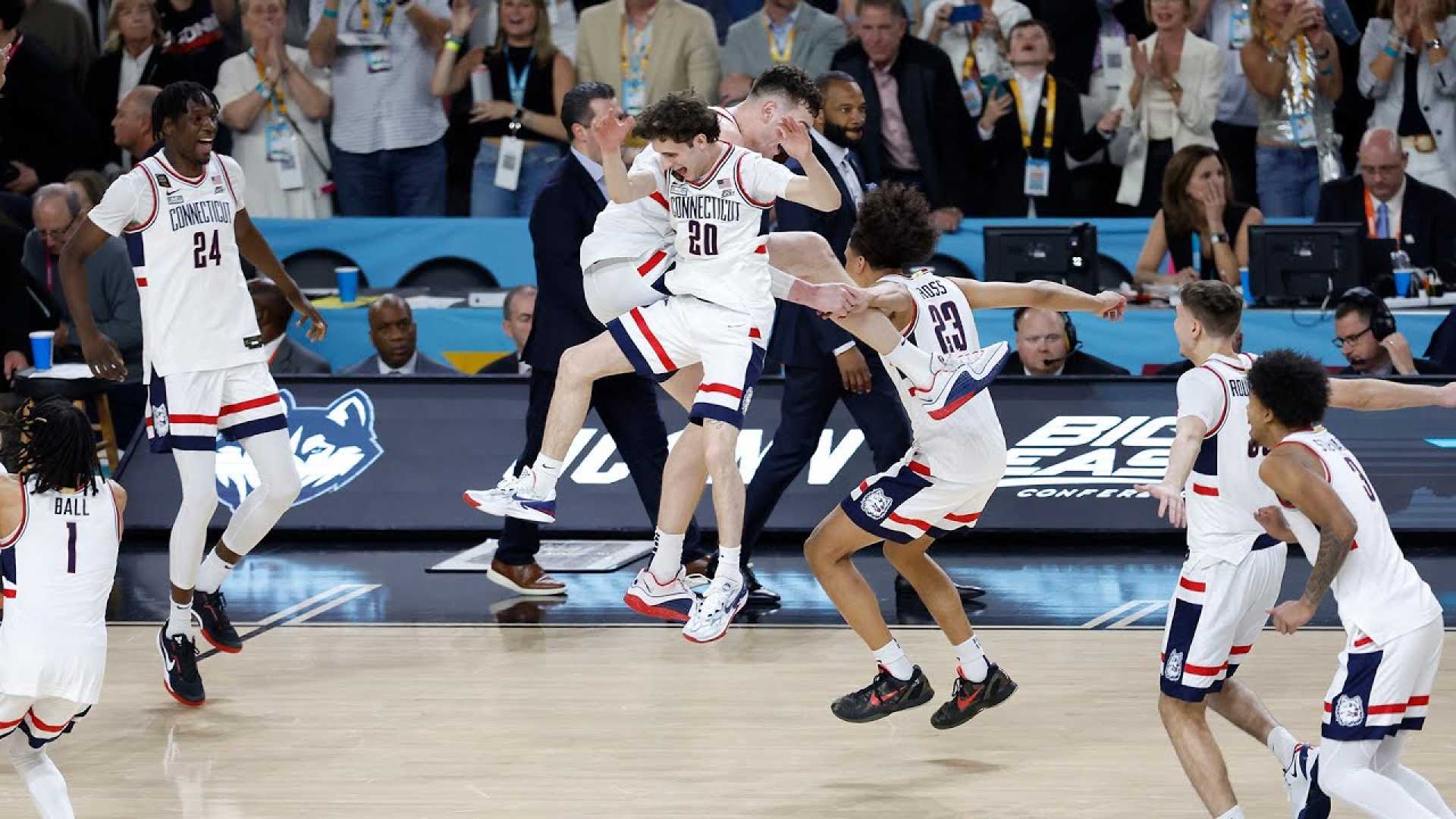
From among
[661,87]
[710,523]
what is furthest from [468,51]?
[710,523]

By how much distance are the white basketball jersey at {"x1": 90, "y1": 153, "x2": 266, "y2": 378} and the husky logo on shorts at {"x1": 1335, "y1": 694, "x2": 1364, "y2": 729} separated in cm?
422

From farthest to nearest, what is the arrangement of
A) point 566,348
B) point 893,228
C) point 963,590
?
point 963,590
point 566,348
point 893,228

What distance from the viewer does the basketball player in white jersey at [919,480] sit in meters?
6.10

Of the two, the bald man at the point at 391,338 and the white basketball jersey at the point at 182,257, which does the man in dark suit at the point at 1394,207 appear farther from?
the white basketball jersey at the point at 182,257

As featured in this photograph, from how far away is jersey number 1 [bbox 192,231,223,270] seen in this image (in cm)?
698

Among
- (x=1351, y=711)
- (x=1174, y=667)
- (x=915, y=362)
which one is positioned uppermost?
(x=915, y=362)

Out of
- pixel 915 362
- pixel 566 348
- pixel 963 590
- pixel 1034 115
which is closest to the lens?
pixel 915 362

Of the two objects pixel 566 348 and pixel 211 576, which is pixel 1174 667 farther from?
pixel 211 576

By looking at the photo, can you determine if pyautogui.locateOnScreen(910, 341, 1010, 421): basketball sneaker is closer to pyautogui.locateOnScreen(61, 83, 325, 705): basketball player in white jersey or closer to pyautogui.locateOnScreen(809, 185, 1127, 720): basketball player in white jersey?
pyautogui.locateOnScreen(809, 185, 1127, 720): basketball player in white jersey

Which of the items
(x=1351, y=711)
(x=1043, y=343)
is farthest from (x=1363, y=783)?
(x=1043, y=343)

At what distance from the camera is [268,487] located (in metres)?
7.12

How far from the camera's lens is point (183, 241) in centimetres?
695

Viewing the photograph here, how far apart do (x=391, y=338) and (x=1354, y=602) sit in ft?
20.8

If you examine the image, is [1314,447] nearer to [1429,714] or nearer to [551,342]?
[1429,714]
